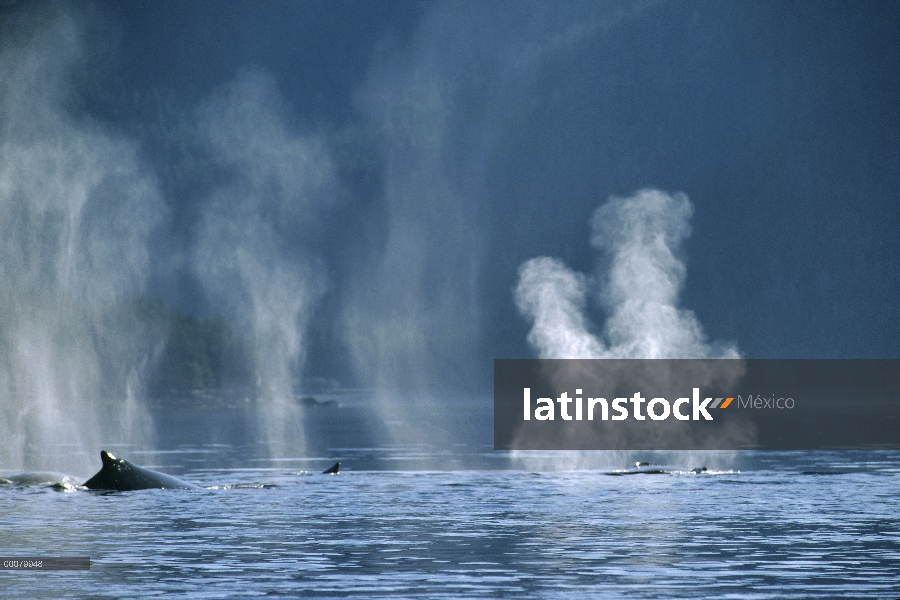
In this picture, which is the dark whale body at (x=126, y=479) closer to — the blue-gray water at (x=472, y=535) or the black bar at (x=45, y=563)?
the blue-gray water at (x=472, y=535)

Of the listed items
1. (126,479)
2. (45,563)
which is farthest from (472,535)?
(126,479)

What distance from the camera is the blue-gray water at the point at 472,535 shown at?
90.9 feet

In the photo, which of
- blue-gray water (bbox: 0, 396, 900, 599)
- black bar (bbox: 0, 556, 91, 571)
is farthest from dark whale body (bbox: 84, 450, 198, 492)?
black bar (bbox: 0, 556, 91, 571)

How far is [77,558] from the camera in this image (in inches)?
1251

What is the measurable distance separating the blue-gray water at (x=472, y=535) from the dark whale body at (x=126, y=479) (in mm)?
1359

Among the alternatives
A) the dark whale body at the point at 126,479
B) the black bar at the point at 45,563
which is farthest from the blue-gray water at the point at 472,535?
the dark whale body at the point at 126,479

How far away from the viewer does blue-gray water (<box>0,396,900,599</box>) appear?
27.7 metres

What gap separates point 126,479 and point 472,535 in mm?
22872

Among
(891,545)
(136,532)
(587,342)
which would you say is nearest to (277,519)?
(136,532)

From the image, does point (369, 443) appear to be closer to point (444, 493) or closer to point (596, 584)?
point (444, 493)

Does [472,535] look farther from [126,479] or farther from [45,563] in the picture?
[126,479]

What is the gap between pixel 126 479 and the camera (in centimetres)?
5519

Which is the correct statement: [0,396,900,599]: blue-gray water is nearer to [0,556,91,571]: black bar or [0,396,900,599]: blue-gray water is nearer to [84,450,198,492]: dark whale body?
[0,556,91,571]: black bar

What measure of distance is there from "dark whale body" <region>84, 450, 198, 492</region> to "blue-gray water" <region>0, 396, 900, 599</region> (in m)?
1.36
